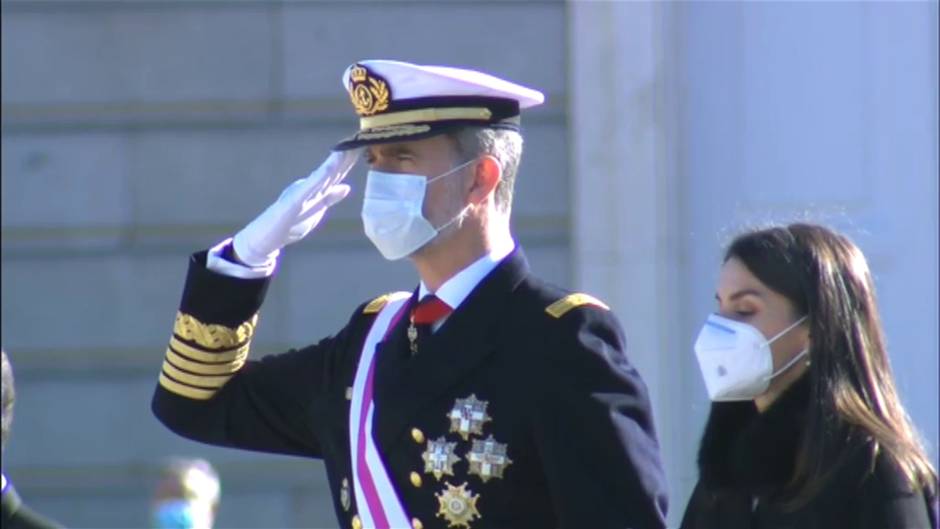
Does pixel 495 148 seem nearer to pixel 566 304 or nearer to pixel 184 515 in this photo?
pixel 566 304

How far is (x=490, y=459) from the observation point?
10.8 ft

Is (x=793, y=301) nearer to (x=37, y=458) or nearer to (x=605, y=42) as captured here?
(x=605, y=42)

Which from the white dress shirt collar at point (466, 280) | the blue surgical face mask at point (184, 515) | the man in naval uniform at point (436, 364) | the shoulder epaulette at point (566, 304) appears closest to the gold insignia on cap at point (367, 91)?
the man in naval uniform at point (436, 364)

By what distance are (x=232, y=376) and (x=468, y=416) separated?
0.48 m

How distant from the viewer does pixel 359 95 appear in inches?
142

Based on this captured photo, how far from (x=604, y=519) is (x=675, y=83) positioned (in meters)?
4.15

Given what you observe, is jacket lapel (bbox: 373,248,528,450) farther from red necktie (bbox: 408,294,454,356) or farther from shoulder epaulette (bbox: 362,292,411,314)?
shoulder epaulette (bbox: 362,292,411,314)

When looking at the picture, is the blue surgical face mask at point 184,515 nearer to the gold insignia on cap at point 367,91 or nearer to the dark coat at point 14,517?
the dark coat at point 14,517

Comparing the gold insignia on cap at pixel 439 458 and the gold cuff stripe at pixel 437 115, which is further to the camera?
the gold cuff stripe at pixel 437 115

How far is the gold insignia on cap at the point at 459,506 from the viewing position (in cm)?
331

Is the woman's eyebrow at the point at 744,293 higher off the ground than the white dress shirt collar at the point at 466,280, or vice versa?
the white dress shirt collar at the point at 466,280

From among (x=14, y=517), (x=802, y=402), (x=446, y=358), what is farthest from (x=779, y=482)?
(x=14, y=517)

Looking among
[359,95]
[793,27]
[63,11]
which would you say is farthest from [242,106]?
[359,95]

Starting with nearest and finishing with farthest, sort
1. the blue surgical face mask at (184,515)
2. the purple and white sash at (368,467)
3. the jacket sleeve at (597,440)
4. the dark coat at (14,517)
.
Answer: the jacket sleeve at (597,440) < the purple and white sash at (368,467) < the blue surgical face mask at (184,515) < the dark coat at (14,517)
